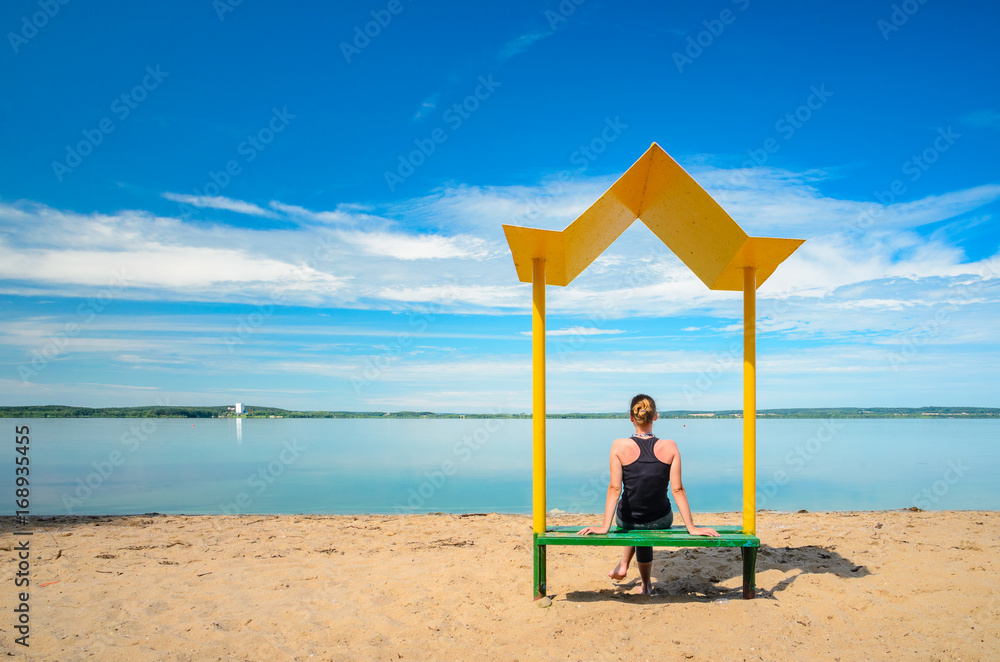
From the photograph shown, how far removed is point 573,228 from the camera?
4512mm

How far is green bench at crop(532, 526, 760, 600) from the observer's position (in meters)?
4.11

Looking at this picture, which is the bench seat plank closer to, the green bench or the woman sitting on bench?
the green bench

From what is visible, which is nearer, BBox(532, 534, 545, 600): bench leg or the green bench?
the green bench

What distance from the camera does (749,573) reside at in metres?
4.49

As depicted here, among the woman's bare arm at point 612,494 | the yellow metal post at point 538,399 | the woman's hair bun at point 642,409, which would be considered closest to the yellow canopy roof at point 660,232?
the yellow metal post at point 538,399

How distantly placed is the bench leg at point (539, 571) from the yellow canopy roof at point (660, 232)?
231 centimetres

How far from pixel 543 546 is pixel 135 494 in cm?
1156

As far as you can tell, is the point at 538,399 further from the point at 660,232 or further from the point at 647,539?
the point at 660,232

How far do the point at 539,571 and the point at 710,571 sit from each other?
6.33 ft

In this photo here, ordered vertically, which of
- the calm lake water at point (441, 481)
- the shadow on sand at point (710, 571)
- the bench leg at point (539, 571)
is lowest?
the calm lake water at point (441, 481)

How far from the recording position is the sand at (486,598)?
3.66 meters

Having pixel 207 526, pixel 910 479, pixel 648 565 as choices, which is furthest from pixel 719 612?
pixel 910 479

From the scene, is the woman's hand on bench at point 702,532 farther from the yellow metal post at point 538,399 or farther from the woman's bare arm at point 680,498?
the yellow metal post at point 538,399


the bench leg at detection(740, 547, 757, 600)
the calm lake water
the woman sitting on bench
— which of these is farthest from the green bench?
the calm lake water
